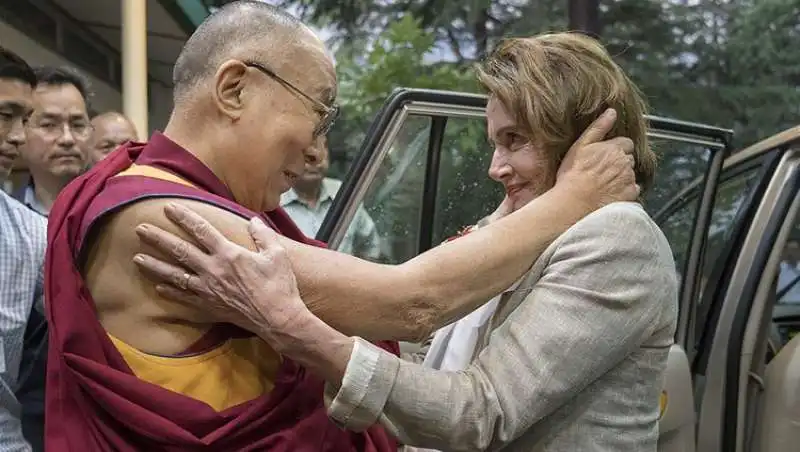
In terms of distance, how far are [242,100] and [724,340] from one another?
2106 millimetres

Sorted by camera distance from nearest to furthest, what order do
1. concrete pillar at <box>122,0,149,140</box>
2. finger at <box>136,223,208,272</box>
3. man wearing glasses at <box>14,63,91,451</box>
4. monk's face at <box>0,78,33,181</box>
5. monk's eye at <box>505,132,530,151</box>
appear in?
1. finger at <box>136,223,208,272</box>
2. monk's eye at <box>505,132,530,151</box>
3. monk's face at <box>0,78,33,181</box>
4. man wearing glasses at <box>14,63,91,451</box>
5. concrete pillar at <box>122,0,149,140</box>

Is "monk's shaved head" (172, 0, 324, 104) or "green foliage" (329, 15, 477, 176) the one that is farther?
"green foliage" (329, 15, 477, 176)

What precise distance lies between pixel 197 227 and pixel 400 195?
1597 mm

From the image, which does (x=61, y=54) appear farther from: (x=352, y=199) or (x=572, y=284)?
(x=572, y=284)

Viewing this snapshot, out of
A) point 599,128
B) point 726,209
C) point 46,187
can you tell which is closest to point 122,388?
point 599,128

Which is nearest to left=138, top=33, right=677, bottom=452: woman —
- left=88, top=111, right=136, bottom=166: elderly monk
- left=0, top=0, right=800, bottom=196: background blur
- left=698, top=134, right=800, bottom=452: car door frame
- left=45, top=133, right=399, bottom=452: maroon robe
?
left=45, top=133, right=399, bottom=452: maroon robe

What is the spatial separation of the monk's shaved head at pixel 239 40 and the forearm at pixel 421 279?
352mm

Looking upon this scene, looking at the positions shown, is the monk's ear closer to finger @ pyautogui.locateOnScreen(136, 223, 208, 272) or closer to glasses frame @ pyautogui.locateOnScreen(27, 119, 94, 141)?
finger @ pyautogui.locateOnScreen(136, 223, 208, 272)

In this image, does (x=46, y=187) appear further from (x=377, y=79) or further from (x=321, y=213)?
(x=377, y=79)

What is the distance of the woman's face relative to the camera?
1.62 metres

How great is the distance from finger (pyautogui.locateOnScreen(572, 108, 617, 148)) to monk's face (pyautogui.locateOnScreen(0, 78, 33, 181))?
1.21 meters

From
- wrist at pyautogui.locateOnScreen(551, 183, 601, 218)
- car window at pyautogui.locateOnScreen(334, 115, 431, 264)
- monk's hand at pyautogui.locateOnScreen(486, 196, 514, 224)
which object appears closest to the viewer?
wrist at pyautogui.locateOnScreen(551, 183, 601, 218)

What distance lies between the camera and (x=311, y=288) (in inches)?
52.7

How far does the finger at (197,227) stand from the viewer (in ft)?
4.19
